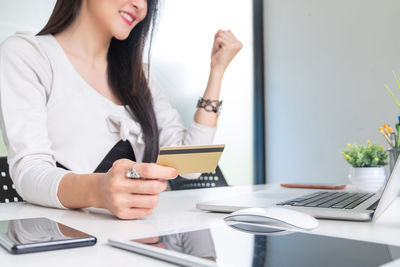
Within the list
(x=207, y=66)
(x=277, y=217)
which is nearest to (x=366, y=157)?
(x=277, y=217)

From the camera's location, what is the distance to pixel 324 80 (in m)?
Answer: 2.78

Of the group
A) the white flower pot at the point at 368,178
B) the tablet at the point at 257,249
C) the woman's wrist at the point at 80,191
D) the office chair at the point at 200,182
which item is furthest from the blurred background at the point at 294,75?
the tablet at the point at 257,249

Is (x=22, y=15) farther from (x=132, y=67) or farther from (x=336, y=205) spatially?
(x=336, y=205)

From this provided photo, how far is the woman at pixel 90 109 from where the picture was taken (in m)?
0.84

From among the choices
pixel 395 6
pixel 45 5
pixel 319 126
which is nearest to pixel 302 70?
pixel 319 126

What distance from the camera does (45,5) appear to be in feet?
7.00

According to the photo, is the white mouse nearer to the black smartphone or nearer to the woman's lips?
the black smartphone

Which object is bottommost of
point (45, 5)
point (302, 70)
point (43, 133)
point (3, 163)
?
point (3, 163)

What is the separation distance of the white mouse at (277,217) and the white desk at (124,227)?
2 centimetres

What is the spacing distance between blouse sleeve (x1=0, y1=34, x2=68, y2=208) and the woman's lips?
27 cm

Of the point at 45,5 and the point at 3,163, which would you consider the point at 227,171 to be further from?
the point at 3,163

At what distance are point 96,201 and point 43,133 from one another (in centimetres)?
33

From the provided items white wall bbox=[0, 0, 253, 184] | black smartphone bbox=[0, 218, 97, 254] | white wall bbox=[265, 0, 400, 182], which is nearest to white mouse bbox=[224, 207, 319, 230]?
black smartphone bbox=[0, 218, 97, 254]

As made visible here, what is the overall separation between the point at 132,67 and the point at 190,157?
880 millimetres
